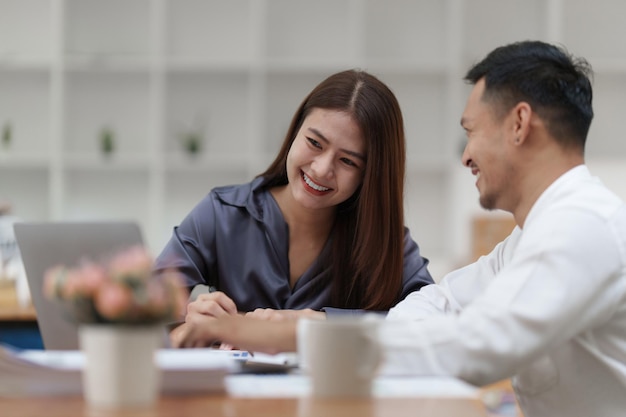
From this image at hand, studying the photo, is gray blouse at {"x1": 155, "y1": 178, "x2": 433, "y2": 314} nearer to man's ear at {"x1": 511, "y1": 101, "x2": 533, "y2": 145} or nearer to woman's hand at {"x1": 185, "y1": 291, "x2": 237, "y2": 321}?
woman's hand at {"x1": 185, "y1": 291, "x2": 237, "y2": 321}

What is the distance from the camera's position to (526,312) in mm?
1297

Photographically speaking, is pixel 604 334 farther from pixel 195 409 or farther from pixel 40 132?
pixel 40 132

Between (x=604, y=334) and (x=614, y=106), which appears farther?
(x=614, y=106)

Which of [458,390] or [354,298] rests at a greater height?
[458,390]

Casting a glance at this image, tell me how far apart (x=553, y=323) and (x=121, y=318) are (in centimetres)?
62

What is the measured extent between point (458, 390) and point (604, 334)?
16.4 inches

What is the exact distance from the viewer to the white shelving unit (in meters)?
5.37

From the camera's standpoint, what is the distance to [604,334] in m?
1.49

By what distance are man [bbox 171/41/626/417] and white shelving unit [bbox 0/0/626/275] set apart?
147 inches

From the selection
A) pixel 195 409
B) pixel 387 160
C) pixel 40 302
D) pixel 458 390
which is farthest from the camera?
pixel 387 160

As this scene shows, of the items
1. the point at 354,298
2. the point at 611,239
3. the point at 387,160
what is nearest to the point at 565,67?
the point at 611,239

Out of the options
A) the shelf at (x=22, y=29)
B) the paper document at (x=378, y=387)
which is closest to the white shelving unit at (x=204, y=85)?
the shelf at (x=22, y=29)

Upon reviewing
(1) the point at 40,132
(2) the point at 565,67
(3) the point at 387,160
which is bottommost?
(1) the point at 40,132

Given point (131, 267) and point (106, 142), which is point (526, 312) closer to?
point (131, 267)
